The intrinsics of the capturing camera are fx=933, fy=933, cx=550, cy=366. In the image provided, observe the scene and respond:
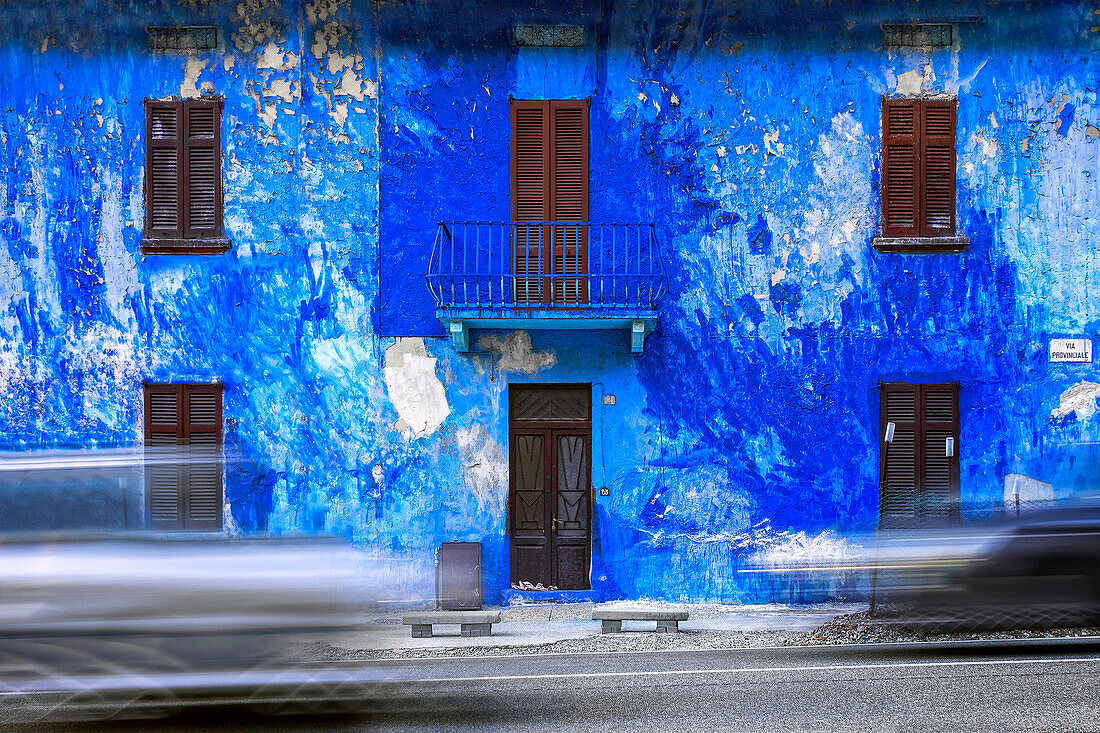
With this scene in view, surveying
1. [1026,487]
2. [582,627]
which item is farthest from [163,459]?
[1026,487]

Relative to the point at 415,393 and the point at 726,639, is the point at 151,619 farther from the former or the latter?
the point at 415,393

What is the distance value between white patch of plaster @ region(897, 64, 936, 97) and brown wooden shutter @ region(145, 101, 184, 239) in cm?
878

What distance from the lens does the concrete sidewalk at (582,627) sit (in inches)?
360

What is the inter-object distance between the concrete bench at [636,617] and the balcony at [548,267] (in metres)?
3.09

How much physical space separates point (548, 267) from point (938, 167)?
4.94 m

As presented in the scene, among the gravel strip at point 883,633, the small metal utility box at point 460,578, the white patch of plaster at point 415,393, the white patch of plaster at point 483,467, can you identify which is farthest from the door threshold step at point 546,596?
the gravel strip at point 883,633

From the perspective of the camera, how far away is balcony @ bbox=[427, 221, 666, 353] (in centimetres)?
1102

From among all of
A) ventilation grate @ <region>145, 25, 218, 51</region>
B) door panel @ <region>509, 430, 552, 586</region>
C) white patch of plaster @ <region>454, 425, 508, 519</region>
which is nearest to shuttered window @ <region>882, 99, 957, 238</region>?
door panel @ <region>509, 430, 552, 586</region>

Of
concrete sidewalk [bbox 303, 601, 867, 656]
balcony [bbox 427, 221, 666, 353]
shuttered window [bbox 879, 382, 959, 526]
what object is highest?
balcony [bbox 427, 221, 666, 353]

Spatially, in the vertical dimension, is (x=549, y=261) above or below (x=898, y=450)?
above

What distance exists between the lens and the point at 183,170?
11.3 m

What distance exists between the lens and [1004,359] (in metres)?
11.4

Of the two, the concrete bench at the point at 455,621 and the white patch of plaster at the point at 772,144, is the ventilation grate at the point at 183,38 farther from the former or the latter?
the concrete bench at the point at 455,621

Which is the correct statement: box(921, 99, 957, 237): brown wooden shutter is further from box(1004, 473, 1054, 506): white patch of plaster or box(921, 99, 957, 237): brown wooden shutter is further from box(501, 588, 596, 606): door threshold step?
box(501, 588, 596, 606): door threshold step
